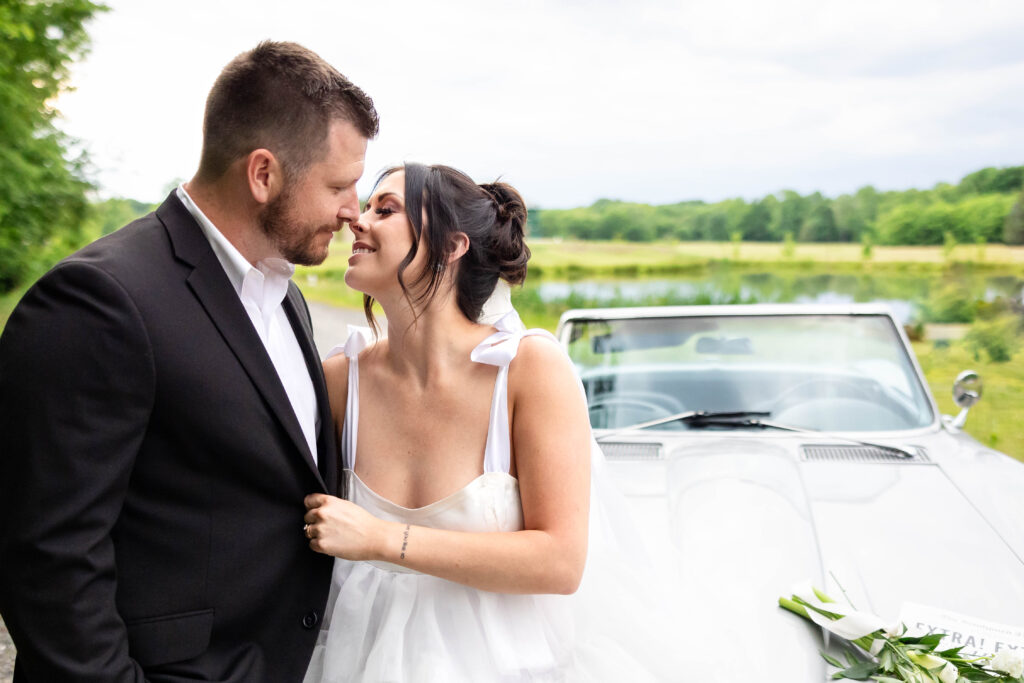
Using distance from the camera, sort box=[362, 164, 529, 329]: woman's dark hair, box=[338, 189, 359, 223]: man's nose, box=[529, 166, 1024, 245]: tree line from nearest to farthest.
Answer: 1. box=[338, 189, 359, 223]: man's nose
2. box=[362, 164, 529, 329]: woman's dark hair
3. box=[529, 166, 1024, 245]: tree line

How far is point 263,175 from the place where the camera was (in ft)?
5.60

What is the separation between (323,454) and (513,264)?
707 mm

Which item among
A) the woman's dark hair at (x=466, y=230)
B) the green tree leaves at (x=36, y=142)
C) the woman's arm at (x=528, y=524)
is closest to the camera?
the woman's arm at (x=528, y=524)

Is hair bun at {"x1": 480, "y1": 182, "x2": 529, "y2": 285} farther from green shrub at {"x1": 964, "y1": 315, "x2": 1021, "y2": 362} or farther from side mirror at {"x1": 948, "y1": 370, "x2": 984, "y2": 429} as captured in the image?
green shrub at {"x1": 964, "y1": 315, "x2": 1021, "y2": 362}

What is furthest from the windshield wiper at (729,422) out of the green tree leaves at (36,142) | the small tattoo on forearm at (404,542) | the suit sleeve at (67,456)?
the green tree leaves at (36,142)

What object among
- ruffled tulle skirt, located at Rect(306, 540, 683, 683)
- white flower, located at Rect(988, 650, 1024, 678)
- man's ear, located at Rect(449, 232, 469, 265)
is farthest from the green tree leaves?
white flower, located at Rect(988, 650, 1024, 678)

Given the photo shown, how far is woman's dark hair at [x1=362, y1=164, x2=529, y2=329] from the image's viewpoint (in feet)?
6.80

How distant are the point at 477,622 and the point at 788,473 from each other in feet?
5.30

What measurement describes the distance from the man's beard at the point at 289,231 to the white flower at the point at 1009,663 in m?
1.81

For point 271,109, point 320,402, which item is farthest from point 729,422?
point 271,109

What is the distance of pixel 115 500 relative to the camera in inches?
58.6

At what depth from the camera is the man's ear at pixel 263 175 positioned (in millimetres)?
1690

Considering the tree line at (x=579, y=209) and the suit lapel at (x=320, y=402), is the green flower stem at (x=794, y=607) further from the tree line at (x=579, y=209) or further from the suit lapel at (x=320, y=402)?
the tree line at (x=579, y=209)

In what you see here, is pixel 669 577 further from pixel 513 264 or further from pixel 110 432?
pixel 110 432
